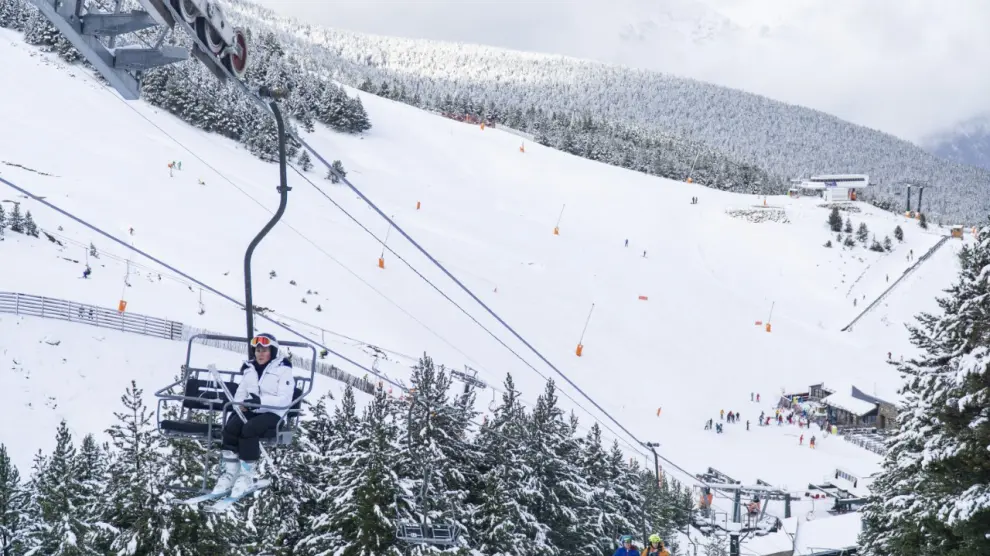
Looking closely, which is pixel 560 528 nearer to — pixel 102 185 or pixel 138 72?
pixel 138 72

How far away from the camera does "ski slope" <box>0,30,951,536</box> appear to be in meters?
33.8

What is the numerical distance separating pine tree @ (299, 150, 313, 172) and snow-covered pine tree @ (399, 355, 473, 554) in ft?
150

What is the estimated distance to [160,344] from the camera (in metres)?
27.8

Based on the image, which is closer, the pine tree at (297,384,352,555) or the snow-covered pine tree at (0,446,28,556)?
the snow-covered pine tree at (0,446,28,556)

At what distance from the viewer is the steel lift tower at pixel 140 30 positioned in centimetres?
626

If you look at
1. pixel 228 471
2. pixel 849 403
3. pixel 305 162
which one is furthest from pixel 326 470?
pixel 305 162

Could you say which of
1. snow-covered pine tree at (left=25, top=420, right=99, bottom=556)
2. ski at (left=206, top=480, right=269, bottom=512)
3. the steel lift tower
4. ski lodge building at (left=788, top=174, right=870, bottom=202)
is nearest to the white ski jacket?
ski at (left=206, top=480, right=269, bottom=512)

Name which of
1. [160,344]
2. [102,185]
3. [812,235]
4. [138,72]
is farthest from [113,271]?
[812,235]

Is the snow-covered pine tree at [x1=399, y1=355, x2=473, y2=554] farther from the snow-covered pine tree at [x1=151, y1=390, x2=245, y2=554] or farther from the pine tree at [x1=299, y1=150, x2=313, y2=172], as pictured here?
the pine tree at [x1=299, y1=150, x2=313, y2=172]

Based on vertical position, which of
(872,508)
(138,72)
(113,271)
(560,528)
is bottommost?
(560,528)

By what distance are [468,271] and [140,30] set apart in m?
43.9

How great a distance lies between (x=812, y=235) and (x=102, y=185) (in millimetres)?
60514

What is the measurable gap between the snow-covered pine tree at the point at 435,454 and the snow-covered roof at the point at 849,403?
1287 inches

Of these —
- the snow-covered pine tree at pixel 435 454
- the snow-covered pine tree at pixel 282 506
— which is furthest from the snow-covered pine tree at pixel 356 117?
the snow-covered pine tree at pixel 282 506
